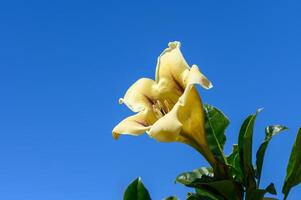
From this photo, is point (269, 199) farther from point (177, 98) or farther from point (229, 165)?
point (177, 98)

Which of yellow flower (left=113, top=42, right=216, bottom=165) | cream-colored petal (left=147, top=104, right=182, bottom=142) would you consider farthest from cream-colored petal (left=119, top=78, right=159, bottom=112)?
cream-colored petal (left=147, top=104, right=182, bottom=142)

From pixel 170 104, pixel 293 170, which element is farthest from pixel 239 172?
pixel 170 104

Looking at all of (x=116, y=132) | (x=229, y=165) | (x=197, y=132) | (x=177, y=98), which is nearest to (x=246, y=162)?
(x=229, y=165)

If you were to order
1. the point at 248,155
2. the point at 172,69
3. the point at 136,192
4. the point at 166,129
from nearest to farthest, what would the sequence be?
the point at 166,129
the point at 248,155
the point at 172,69
the point at 136,192

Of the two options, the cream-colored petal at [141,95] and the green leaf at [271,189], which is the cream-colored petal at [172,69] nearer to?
the cream-colored petal at [141,95]

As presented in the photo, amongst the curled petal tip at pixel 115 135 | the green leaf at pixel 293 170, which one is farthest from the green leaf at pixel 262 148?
the curled petal tip at pixel 115 135

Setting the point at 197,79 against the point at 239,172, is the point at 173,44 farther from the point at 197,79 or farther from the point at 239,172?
the point at 239,172

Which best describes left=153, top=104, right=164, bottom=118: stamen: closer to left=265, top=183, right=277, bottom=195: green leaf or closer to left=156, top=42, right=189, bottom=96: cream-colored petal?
left=156, top=42, right=189, bottom=96: cream-colored petal
